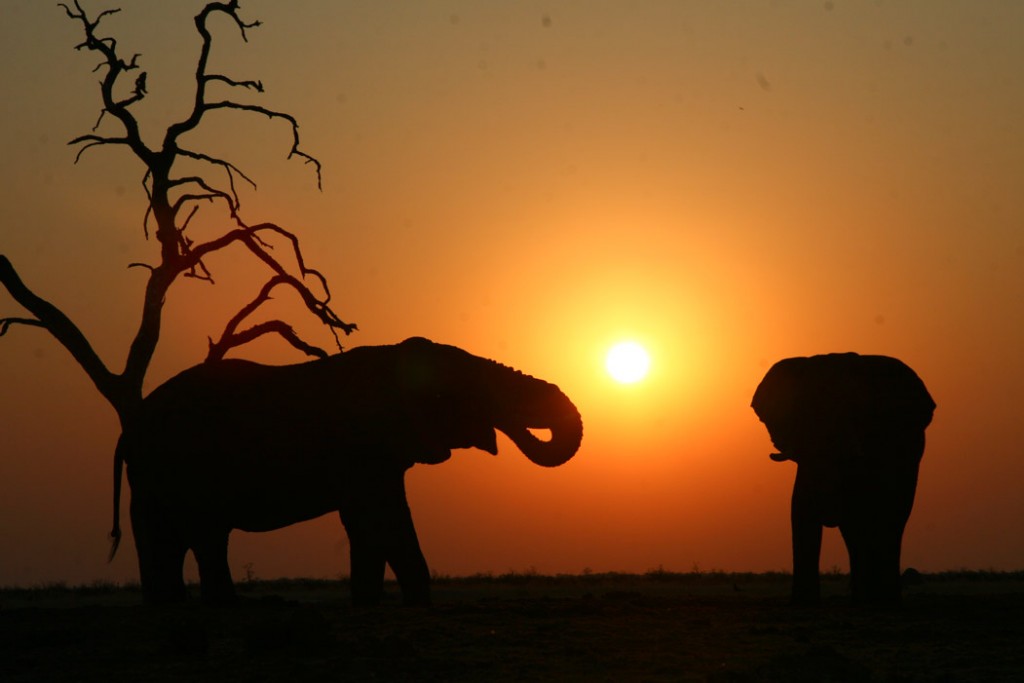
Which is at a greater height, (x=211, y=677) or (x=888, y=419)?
(x=888, y=419)

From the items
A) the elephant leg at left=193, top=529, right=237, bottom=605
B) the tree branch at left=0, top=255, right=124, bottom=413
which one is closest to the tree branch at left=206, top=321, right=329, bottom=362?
the tree branch at left=0, top=255, right=124, bottom=413

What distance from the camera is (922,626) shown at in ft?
62.2

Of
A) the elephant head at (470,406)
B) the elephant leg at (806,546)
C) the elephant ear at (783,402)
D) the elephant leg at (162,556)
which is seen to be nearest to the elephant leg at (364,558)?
the elephant head at (470,406)

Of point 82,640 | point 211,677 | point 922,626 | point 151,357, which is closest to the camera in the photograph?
point 211,677

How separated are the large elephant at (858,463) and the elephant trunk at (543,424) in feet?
12.1

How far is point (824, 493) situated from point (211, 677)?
37.0 ft

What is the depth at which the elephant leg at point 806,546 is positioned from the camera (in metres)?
23.0

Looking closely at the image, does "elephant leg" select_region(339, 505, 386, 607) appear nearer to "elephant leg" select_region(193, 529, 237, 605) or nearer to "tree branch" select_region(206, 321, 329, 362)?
"elephant leg" select_region(193, 529, 237, 605)

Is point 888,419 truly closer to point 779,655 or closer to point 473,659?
point 779,655

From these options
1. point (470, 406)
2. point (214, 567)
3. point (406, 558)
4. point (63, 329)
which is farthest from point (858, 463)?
point (63, 329)

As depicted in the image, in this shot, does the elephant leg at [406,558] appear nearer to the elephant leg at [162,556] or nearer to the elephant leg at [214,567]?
the elephant leg at [214,567]

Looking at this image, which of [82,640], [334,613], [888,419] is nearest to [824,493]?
[888,419]

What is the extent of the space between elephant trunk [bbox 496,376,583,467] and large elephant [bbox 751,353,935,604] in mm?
3698

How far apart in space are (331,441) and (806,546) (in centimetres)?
711
